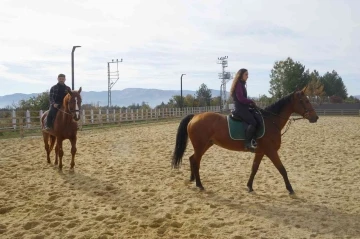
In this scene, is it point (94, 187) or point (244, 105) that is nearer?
point (244, 105)

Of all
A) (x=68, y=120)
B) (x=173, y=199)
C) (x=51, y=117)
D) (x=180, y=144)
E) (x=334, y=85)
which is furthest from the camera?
(x=334, y=85)

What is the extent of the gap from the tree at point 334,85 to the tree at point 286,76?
19319mm

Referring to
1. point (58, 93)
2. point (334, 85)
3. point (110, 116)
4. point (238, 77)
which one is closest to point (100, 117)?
point (110, 116)

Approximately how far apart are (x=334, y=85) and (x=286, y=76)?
2606cm

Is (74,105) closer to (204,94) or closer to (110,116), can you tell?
(110,116)

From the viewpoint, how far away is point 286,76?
211 ft

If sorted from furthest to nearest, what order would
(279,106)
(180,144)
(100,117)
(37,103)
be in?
(37,103)
(100,117)
(180,144)
(279,106)

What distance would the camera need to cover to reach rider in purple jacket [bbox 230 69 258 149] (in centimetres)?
686

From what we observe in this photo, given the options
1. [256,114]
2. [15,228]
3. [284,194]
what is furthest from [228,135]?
[15,228]

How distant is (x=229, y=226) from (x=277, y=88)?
62081mm

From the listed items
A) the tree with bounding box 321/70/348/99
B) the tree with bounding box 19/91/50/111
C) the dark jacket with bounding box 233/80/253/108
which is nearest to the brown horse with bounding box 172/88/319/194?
the dark jacket with bounding box 233/80/253/108

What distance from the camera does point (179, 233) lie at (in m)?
4.79

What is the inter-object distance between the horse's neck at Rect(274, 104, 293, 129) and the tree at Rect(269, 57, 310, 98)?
58.3m

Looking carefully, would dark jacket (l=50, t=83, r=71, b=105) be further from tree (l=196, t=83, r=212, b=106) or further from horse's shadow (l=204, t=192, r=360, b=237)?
tree (l=196, t=83, r=212, b=106)
